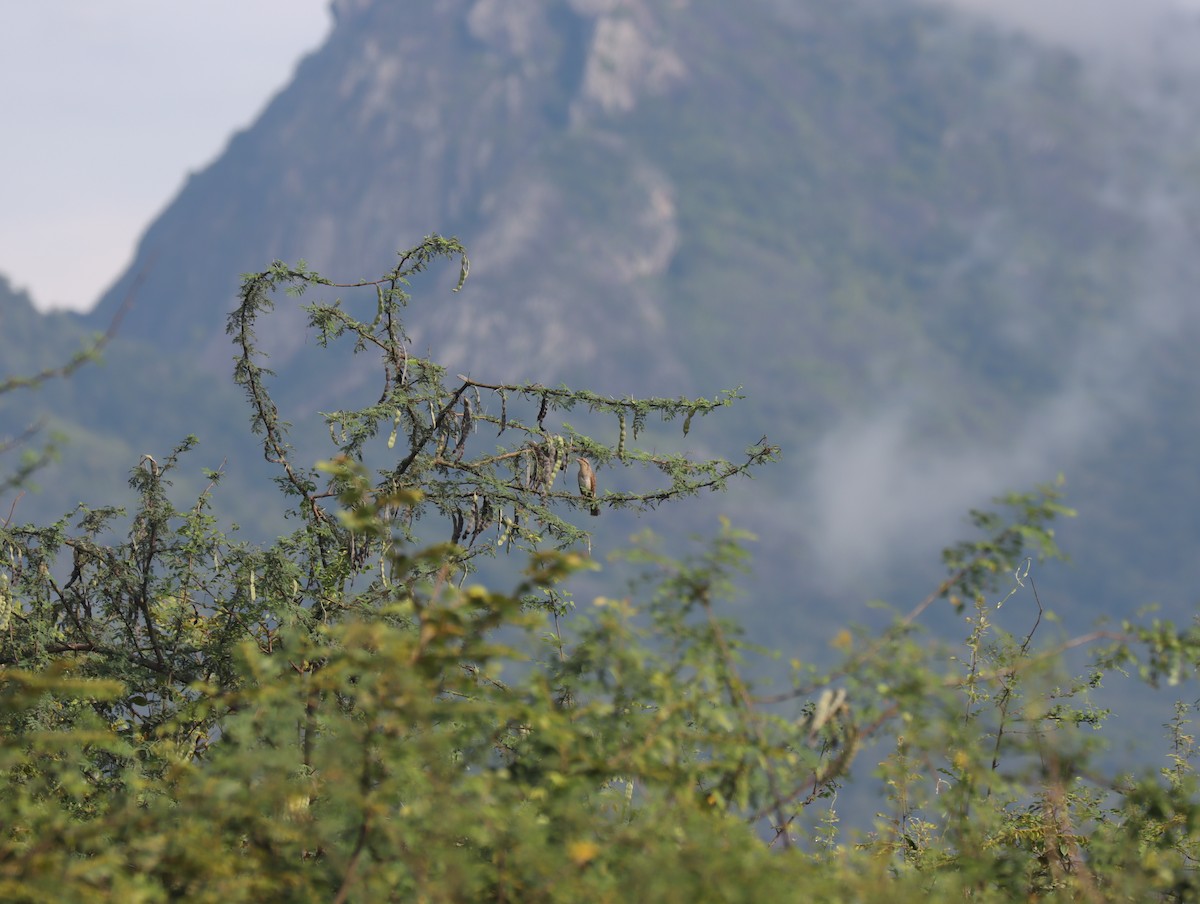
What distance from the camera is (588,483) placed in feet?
33.8

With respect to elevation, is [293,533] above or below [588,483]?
below

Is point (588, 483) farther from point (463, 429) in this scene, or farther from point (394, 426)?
point (394, 426)

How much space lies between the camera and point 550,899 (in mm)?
5051

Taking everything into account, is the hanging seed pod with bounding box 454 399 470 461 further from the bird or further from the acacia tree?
the bird

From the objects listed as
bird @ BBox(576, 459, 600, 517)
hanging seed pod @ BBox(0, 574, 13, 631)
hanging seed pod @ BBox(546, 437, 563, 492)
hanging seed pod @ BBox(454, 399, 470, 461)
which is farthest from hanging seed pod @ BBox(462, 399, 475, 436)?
hanging seed pod @ BBox(0, 574, 13, 631)

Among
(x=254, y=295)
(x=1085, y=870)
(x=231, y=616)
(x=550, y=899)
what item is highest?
(x=254, y=295)

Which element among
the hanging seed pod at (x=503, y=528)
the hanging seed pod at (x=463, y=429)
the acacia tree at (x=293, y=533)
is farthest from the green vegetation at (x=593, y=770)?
the hanging seed pod at (x=463, y=429)

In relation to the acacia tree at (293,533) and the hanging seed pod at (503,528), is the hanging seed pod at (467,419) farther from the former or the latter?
the hanging seed pod at (503,528)

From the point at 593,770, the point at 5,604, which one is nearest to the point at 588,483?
the point at 5,604

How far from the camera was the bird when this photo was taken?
405 inches

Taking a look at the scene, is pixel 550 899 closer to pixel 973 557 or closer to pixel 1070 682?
pixel 973 557

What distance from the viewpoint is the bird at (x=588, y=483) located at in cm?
1029

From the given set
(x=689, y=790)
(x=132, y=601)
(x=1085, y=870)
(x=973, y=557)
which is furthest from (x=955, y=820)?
(x=132, y=601)

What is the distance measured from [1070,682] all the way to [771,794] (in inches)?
183
